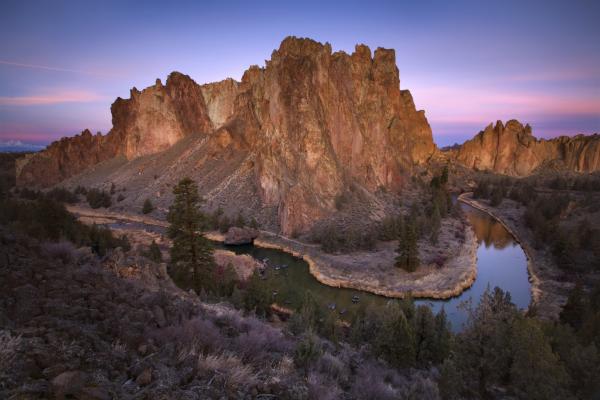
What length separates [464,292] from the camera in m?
28.5

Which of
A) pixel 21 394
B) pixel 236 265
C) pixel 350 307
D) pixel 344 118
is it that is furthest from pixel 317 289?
pixel 344 118

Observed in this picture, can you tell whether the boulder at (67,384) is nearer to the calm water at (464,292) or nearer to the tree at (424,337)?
the tree at (424,337)

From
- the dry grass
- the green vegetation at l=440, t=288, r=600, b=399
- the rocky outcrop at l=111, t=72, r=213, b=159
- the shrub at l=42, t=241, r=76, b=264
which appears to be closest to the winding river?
the green vegetation at l=440, t=288, r=600, b=399

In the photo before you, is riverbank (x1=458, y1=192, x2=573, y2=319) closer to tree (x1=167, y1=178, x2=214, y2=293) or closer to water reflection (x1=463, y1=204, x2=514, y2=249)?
water reflection (x1=463, y1=204, x2=514, y2=249)

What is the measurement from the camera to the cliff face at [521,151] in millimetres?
127875

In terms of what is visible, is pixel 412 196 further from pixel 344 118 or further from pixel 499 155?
pixel 499 155

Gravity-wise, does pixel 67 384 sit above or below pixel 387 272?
above

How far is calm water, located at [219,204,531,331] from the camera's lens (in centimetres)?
2322

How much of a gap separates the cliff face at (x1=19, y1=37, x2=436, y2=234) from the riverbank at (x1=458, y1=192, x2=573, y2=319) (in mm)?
22063

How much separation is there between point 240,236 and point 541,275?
31.1m

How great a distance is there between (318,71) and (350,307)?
39509 mm

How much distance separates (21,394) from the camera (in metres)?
2.80

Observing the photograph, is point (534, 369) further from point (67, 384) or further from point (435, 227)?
point (435, 227)

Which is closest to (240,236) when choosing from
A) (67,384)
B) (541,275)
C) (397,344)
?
(541,275)
